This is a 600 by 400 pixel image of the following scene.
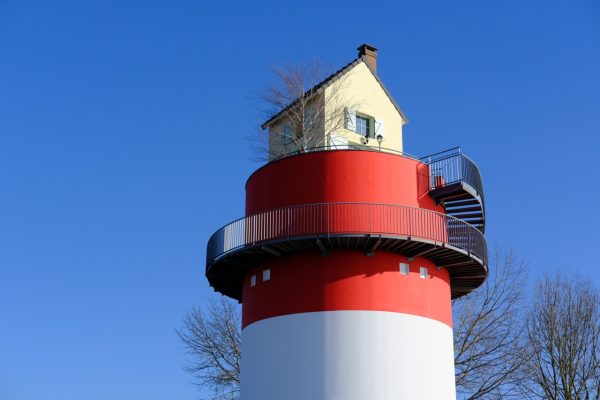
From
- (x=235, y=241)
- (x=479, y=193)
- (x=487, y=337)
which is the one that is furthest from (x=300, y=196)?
(x=487, y=337)

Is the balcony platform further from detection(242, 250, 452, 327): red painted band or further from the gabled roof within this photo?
the gabled roof

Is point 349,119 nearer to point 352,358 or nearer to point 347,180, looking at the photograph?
point 347,180

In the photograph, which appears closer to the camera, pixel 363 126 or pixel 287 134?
pixel 363 126

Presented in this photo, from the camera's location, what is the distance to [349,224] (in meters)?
24.8

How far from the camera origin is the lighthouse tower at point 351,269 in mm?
24406

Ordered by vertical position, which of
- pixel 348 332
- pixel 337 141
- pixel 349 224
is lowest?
pixel 348 332

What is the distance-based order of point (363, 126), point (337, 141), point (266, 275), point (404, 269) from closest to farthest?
point (404, 269)
point (266, 275)
point (337, 141)
point (363, 126)

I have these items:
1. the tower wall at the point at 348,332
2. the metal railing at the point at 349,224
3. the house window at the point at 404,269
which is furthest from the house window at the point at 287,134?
the house window at the point at 404,269

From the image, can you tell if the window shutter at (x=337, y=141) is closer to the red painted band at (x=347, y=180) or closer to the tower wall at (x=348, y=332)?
the red painted band at (x=347, y=180)

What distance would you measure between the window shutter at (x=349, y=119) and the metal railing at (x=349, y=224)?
686 cm

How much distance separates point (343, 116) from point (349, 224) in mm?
7709

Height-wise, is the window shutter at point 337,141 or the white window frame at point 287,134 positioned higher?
the white window frame at point 287,134

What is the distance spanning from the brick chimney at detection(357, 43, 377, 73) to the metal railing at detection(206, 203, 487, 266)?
10.0 metres

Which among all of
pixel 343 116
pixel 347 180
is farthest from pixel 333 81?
pixel 347 180
